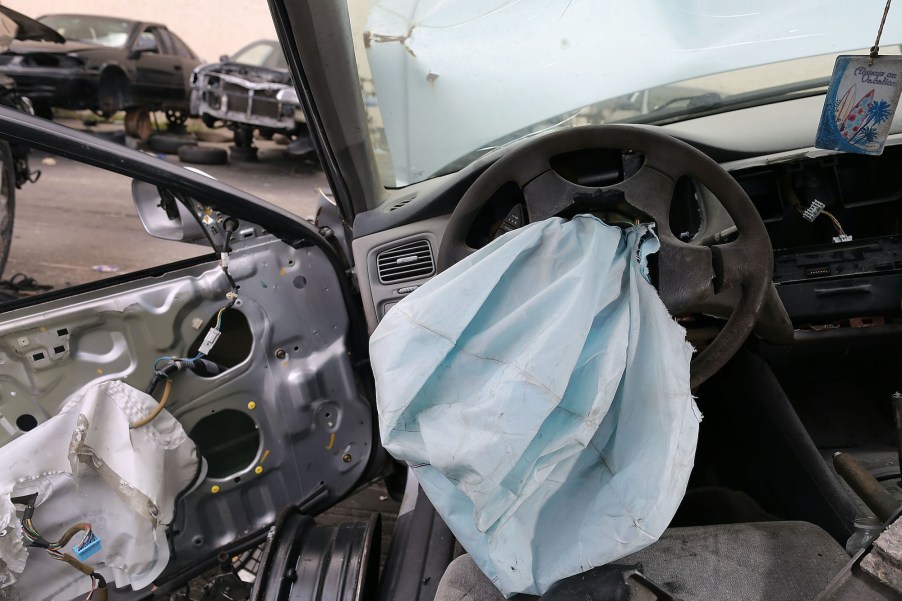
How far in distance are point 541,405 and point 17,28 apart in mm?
5333

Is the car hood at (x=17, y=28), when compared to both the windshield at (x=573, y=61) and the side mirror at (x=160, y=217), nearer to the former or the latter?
the side mirror at (x=160, y=217)

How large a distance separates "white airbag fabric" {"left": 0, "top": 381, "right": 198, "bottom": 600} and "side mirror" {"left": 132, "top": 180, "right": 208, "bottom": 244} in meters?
0.50

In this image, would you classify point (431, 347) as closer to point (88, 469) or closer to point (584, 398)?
point (584, 398)

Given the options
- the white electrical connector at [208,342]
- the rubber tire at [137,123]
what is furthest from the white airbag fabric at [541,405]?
the rubber tire at [137,123]

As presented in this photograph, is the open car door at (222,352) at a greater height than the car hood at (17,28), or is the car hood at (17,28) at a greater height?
the car hood at (17,28)

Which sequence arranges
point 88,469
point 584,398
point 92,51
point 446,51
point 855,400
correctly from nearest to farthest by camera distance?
point 584,398 < point 88,469 < point 446,51 < point 855,400 < point 92,51

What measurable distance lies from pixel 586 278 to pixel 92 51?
8.86 metres

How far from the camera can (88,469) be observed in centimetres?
171

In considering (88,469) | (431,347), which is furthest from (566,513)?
(88,469)

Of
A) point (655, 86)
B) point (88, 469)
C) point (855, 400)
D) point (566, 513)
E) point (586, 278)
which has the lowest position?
point (855, 400)

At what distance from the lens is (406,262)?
1.99 meters

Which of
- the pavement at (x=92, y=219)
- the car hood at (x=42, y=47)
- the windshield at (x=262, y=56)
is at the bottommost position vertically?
the pavement at (x=92, y=219)

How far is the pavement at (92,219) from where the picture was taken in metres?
4.77

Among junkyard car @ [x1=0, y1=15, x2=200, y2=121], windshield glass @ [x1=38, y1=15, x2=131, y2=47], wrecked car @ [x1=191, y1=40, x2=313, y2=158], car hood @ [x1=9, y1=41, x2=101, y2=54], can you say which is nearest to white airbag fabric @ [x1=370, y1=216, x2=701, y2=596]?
wrecked car @ [x1=191, y1=40, x2=313, y2=158]
